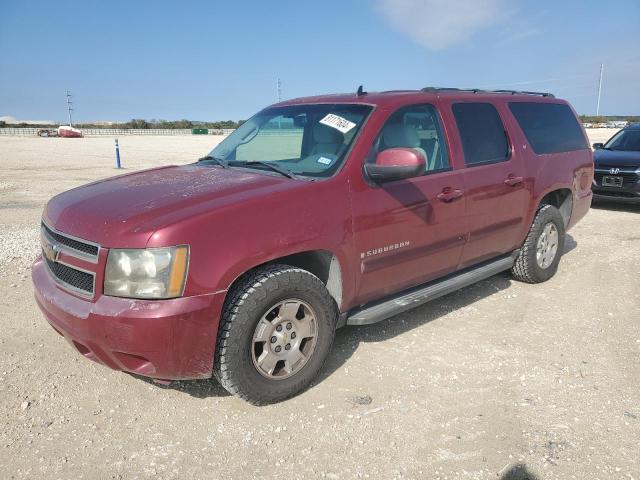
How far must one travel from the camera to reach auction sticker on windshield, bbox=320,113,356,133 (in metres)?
3.59

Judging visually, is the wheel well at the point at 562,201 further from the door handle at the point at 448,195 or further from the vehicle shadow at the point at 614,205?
the vehicle shadow at the point at 614,205

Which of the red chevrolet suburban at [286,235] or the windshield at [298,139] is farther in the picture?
the windshield at [298,139]

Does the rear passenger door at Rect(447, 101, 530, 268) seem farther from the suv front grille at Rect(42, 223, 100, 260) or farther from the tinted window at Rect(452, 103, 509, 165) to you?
the suv front grille at Rect(42, 223, 100, 260)

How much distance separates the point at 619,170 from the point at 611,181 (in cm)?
25

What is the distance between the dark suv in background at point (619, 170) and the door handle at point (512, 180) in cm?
577

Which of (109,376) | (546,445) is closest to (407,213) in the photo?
(546,445)

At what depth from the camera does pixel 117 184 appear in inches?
138

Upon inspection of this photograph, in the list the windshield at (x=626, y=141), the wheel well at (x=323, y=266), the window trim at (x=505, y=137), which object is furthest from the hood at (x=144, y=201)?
the windshield at (x=626, y=141)

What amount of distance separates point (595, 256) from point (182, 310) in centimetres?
570

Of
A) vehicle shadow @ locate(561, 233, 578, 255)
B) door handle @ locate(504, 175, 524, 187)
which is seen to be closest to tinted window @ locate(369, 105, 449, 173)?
door handle @ locate(504, 175, 524, 187)

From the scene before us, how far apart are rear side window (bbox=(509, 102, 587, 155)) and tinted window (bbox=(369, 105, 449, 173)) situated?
130cm

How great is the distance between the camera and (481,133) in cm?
436

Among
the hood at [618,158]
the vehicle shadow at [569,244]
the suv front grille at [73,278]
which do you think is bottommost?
the vehicle shadow at [569,244]

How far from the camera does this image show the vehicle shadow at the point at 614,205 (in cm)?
947
